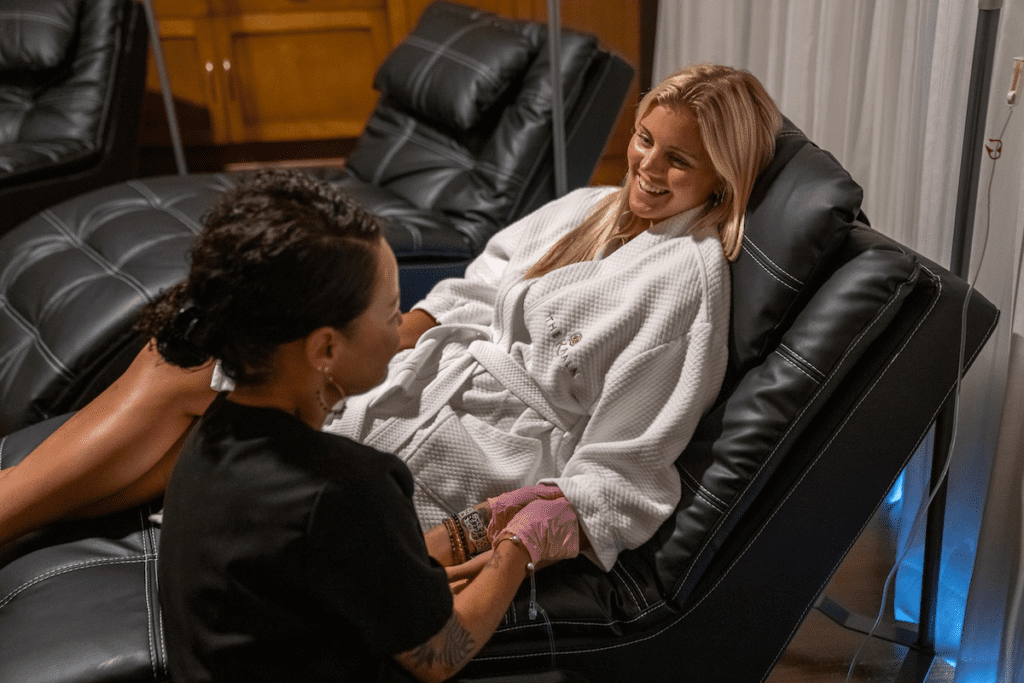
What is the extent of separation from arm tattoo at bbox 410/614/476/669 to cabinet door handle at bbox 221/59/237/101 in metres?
3.27

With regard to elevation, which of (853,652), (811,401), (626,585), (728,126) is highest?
(728,126)

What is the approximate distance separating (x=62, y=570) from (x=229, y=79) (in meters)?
2.84

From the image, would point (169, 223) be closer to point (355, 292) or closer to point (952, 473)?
point (355, 292)

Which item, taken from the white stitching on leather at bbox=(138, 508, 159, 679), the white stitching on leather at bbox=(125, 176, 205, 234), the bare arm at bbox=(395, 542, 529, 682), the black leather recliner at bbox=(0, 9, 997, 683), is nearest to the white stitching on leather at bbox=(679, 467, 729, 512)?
the black leather recliner at bbox=(0, 9, 997, 683)

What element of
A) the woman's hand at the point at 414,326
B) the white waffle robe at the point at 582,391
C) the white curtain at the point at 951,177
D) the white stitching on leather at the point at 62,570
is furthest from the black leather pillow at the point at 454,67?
the white stitching on leather at the point at 62,570

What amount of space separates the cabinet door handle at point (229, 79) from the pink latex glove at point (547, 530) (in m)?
2.99

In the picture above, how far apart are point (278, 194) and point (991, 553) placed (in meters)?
1.21

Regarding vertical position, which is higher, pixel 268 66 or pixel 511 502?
pixel 268 66

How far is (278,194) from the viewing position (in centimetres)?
87

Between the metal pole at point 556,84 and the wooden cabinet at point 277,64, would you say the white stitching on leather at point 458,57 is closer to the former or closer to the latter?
the metal pole at point 556,84

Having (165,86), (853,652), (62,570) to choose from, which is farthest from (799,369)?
(165,86)

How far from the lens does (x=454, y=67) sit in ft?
8.63

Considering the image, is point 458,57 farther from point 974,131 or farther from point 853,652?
point 853,652

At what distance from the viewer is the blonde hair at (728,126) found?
4.46 feet
